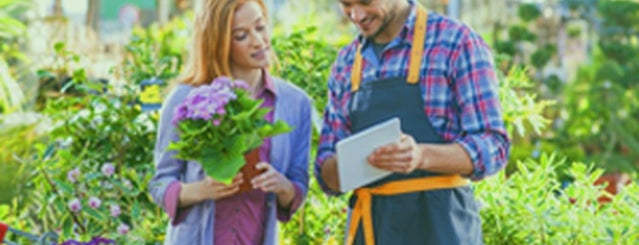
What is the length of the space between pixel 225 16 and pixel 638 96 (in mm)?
10199

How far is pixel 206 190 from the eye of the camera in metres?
2.88

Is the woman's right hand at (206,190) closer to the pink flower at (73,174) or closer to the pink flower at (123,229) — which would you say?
the pink flower at (123,229)

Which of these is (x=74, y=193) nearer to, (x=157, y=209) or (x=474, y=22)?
(x=157, y=209)

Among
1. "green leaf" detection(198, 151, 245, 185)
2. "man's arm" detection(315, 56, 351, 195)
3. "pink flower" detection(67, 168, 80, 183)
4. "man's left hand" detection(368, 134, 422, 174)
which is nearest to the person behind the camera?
"man's left hand" detection(368, 134, 422, 174)

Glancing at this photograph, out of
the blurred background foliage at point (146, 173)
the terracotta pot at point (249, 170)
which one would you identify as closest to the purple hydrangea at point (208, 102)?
the terracotta pot at point (249, 170)

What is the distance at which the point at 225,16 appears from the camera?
9.83ft

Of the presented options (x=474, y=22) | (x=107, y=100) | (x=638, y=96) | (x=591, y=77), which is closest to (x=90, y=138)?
(x=107, y=100)

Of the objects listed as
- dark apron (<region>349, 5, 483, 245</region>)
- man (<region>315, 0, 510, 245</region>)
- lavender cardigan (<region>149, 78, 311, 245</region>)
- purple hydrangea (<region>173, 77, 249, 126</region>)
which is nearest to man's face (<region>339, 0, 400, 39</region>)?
man (<region>315, 0, 510, 245</region>)

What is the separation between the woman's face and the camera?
298 centimetres

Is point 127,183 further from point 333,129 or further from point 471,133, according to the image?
point 471,133

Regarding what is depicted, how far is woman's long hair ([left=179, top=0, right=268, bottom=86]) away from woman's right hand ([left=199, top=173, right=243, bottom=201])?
31 cm

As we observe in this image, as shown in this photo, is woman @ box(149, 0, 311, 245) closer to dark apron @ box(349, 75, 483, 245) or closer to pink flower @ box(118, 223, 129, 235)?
dark apron @ box(349, 75, 483, 245)

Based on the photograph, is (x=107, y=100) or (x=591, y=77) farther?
(x=591, y=77)

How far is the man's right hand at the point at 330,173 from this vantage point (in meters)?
2.75
